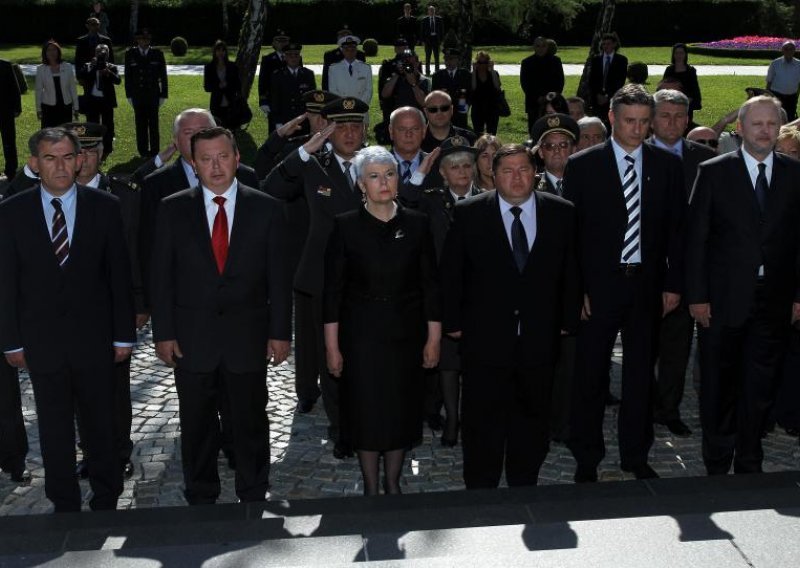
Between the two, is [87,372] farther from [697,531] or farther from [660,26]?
[660,26]

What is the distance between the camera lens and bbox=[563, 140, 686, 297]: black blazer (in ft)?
20.9

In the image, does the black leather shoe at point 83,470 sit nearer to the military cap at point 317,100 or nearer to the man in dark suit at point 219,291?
the man in dark suit at point 219,291

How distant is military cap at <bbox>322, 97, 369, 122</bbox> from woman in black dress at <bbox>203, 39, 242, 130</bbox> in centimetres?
1210

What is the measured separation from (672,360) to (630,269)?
1453 mm

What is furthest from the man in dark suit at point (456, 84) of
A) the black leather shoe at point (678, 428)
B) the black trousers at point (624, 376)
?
the black trousers at point (624, 376)

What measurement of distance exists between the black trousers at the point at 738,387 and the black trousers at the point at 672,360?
0.98m

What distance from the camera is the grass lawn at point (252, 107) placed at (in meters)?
18.4

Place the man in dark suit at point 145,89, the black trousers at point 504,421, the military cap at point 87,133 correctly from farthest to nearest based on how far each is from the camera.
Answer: the man in dark suit at point 145,89, the military cap at point 87,133, the black trousers at point 504,421

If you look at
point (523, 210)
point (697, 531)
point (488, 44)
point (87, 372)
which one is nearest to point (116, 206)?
point (87, 372)

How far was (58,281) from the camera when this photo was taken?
570 cm

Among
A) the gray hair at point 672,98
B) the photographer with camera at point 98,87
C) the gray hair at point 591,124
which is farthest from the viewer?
the photographer with camera at point 98,87

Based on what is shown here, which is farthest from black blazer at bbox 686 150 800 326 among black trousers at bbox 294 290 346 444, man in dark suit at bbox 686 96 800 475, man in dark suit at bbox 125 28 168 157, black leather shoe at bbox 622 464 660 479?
man in dark suit at bbox 125 28 168 157

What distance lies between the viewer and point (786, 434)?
732 cm

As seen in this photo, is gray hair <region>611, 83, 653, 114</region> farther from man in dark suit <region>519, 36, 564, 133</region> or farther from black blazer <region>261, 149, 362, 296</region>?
man in dark suit <region>519, 36, 564, 133</region>
